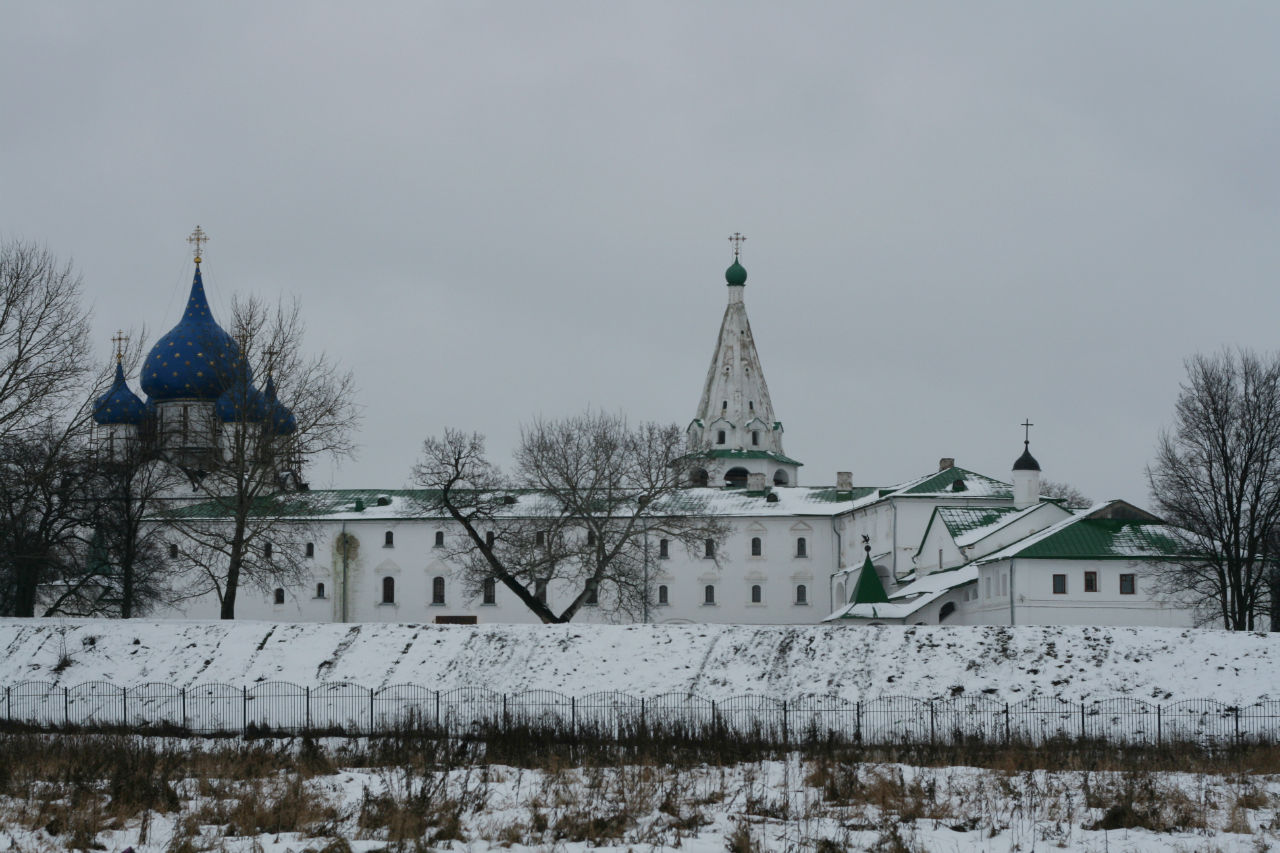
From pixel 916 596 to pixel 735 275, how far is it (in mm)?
35928

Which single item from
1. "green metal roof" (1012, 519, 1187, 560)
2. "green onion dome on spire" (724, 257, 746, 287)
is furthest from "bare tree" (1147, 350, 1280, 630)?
"green onion dome on spire" (724, 257, 746, 287)

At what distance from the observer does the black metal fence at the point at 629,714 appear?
28.8 m

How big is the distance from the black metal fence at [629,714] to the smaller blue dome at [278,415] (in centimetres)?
1121

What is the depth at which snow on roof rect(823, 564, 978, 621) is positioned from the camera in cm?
5519

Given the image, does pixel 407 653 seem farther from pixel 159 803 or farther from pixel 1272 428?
pixel 1272 428

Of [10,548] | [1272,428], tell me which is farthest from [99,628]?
[1272,428]

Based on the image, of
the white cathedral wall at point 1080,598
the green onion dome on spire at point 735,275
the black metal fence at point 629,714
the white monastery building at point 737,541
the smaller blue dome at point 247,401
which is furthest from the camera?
the green onion dome on spire at point 735,275

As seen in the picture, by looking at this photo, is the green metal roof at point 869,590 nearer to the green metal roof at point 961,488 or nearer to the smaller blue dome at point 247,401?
the green metal roof at point 961,488

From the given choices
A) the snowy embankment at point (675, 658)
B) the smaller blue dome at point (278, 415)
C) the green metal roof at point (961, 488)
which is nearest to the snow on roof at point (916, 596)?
the green metal roof at point (961, 488)

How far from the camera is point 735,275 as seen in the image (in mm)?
91688

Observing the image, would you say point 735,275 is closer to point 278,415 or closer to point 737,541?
point 737,541

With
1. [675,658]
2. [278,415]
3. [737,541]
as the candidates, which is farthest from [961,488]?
[675,658]

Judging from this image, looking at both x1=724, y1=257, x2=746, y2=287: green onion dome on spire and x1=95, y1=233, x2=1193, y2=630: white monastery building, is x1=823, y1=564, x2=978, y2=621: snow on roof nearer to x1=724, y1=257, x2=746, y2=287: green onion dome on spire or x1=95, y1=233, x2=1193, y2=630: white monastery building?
x1=95, y1=233, x2=1193, y2=630: white monastery building

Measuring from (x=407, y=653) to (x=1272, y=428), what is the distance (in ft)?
83.7
